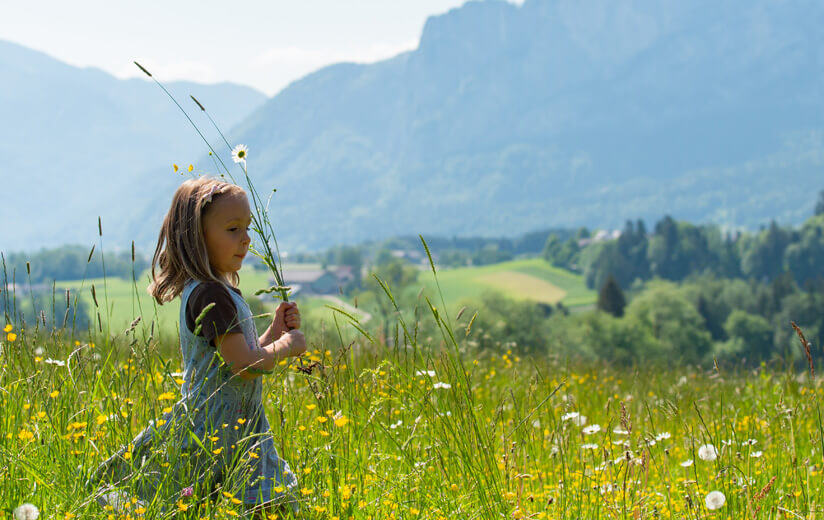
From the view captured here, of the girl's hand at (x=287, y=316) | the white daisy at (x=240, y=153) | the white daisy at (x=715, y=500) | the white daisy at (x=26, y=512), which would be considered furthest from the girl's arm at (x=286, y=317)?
the white daisy at (x=715, y=500)

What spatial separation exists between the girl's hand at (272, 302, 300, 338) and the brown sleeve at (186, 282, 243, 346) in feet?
0.55

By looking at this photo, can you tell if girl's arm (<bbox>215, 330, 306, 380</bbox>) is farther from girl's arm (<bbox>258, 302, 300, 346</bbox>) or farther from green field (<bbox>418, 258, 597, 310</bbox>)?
green field (<bbox>418, 258, 597, 310</bbox>)

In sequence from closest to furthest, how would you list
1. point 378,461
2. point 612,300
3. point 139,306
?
point 139,306 → point 378,461 → point 612,300

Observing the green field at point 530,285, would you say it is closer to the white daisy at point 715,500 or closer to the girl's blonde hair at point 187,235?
the girl's blonde hair at point 187,235

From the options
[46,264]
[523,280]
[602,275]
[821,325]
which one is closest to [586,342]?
[821,325]

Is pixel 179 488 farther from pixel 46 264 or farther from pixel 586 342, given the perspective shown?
pixel 46 264

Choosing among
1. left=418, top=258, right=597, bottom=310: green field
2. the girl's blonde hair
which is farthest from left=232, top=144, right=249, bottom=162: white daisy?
left=418, top=258, right=597, bottom=310: green field

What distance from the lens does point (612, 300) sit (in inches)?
3578

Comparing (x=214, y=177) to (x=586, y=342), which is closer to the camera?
(x=214, y=177)

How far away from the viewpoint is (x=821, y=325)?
89.9 metres

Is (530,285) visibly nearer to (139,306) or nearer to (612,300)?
(612,300)

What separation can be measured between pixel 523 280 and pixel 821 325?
100 m

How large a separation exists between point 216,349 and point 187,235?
1.55 feet

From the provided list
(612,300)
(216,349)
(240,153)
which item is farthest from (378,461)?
(612,300)
